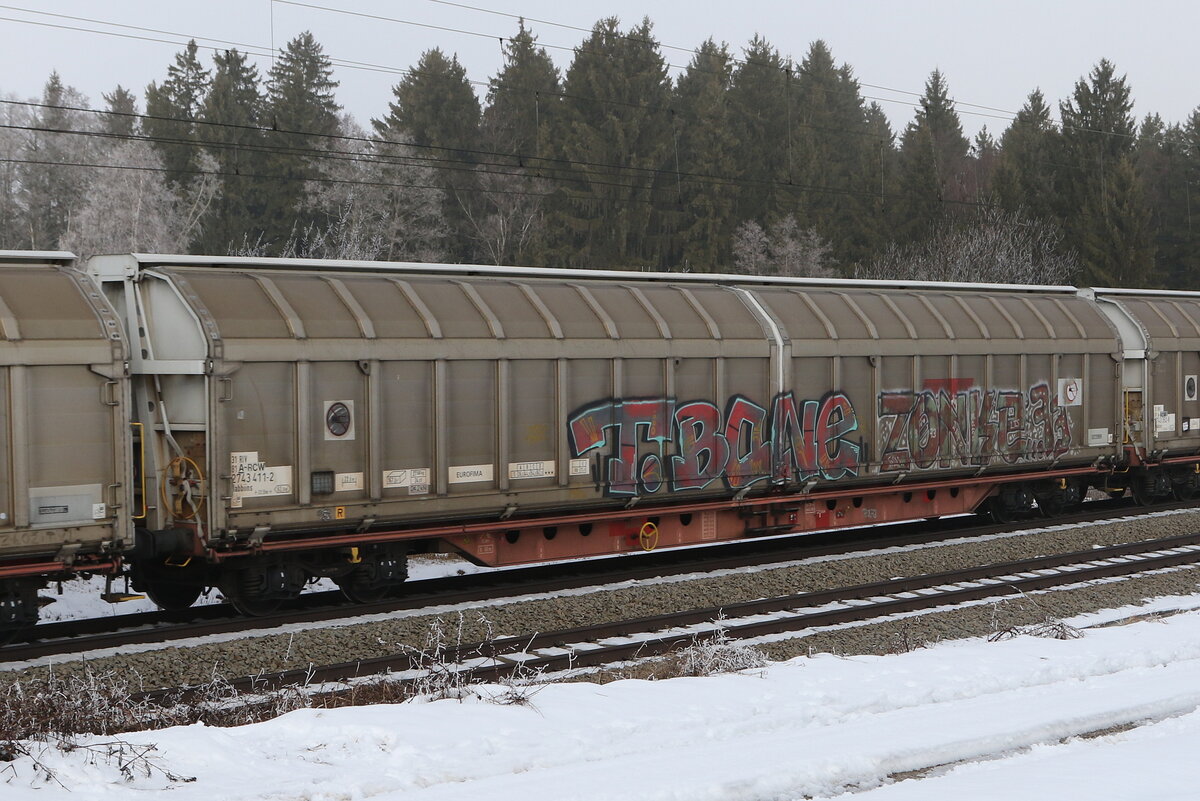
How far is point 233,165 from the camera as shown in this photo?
196ft

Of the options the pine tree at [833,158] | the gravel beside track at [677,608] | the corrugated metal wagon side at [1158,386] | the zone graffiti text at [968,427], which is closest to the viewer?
the gravel beside track at [677,608]

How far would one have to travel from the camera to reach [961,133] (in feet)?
343

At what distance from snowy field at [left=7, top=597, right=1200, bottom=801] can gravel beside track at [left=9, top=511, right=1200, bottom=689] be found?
7.84 feet

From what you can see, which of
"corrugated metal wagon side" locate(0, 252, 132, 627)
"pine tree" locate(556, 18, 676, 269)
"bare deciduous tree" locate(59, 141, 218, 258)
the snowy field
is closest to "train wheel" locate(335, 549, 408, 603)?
"corrugated metal wagon side" locate(0, 252, 132, 627)

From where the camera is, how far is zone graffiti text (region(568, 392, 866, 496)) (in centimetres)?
1516

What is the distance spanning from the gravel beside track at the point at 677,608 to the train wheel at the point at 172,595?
2.08 m

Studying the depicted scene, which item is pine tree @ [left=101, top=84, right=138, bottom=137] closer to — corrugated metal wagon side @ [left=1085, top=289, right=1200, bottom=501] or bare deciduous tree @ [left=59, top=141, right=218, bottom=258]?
bare deciduous tree @ [left=59, top=141, right=218, bottom=258]

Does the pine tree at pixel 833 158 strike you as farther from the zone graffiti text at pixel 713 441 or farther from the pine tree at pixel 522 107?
the zone graffiti text at pixel 713 441

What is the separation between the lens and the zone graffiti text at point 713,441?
15.2 metres

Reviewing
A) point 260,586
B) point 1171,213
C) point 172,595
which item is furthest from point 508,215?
point 260,586

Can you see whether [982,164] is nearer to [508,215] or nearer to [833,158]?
[833,158]

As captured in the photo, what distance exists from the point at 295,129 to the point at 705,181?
879 inches

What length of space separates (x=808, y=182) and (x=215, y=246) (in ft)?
105

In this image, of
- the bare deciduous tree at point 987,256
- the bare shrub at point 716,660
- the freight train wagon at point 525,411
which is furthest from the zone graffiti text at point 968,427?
the bare deciduous tree at point 987,256
